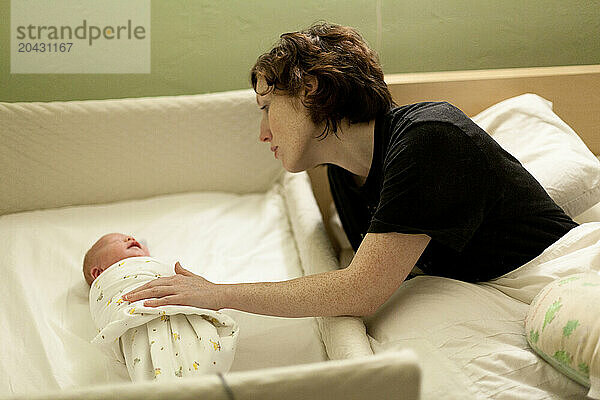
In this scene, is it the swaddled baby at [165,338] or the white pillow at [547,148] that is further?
the white pillow at [547,148]

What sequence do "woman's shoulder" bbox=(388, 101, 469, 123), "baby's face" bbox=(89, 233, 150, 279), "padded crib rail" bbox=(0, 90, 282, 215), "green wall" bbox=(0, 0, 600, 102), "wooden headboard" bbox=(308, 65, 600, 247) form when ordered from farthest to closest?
"green wall" bbox=(0, 0, 600, 102) → "wooden headboard" bbox=(308, 65, 600, 247) → "padded crib rail" bbox=(0, 90, 282, 215) → "baby's face" bbox=(89, 233, 150, 279) → "woman's shoulder" bbox=(388, 101, 469, 123)

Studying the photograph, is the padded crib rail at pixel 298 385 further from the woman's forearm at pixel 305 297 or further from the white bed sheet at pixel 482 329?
the woman's forearm at pixel 305 297

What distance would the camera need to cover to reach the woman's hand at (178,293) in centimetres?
110

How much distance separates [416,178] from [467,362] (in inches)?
12.1

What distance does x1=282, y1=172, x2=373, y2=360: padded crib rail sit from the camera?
3.50 ft

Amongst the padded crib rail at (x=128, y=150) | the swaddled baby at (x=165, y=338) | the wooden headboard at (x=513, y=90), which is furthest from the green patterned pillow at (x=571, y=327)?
the padded crib rail at (x=128, y=150)

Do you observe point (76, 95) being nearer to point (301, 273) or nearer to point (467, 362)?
point (301, 273)

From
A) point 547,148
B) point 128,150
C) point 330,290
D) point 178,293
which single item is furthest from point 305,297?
point 128,150

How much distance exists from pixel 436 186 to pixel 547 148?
2.07 feet

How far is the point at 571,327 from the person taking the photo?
91cm

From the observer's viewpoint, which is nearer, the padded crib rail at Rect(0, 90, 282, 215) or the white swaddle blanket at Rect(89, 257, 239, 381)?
the white swaddle blanket at Rect(89, 257, 239, 381)

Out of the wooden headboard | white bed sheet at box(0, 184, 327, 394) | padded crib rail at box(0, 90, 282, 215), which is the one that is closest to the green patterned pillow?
white bed sheet at box(0, 184, 327, 394)

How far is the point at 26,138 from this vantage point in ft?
5.76

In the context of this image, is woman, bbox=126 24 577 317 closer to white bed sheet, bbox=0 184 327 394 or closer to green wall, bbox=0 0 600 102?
white bed sheet, bbox=0 184 327 394
